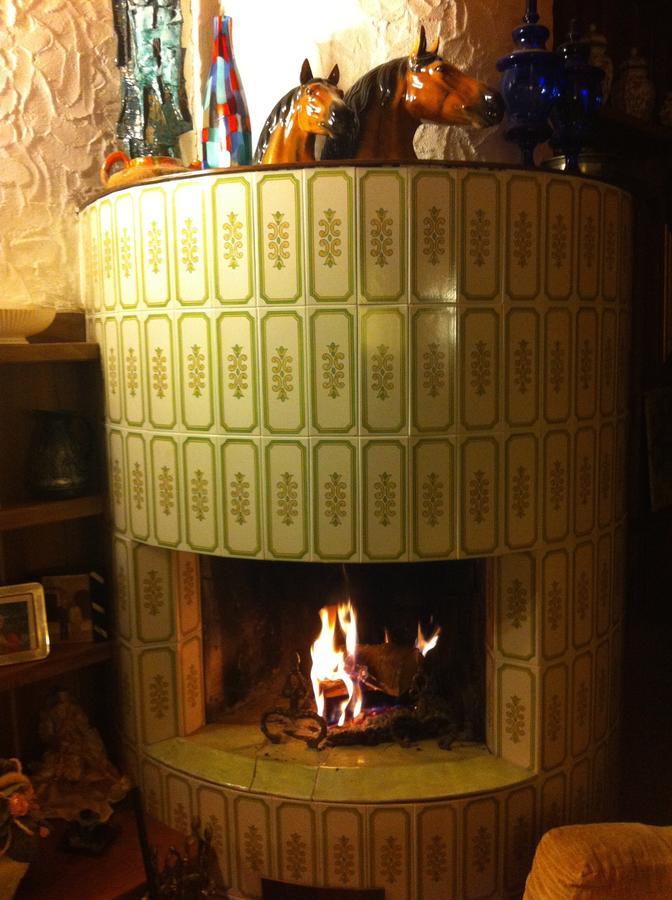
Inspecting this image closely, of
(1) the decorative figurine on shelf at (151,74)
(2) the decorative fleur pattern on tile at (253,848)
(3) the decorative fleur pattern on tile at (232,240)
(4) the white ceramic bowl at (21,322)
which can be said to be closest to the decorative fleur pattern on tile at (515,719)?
(2) the decorative fleur pattern on tile at (253,848)

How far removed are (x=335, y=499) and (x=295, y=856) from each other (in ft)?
2.70

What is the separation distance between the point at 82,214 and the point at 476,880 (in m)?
1.82

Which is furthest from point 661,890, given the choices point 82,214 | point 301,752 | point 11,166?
point 11,166

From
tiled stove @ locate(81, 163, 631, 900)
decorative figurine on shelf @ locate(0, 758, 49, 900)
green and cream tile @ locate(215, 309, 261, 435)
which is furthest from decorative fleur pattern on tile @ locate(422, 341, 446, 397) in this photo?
decorative figurine on shelf @ locate(0, 758, 49, 900)

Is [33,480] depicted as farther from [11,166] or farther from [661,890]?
[661,890]

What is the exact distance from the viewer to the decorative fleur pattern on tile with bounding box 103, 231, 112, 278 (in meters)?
1.81

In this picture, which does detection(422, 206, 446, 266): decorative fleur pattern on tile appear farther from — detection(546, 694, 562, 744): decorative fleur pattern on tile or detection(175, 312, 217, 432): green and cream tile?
detection(546, 694, 562, 744): decorative fleur pattern on tile

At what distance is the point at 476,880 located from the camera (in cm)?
181

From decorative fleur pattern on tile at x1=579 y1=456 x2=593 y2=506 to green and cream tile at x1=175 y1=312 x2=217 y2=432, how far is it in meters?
0.84

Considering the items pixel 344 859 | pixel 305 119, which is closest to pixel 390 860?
pixel 344 859

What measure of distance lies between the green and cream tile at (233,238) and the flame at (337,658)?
2.94 ft

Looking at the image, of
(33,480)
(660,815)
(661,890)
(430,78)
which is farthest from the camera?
(660,815)

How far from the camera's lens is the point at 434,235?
5.21 ft

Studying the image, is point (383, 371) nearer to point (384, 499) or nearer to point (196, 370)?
point (384, 499)
